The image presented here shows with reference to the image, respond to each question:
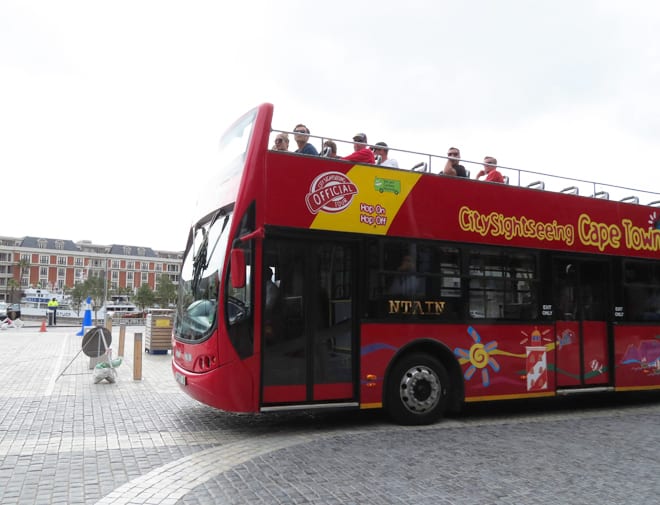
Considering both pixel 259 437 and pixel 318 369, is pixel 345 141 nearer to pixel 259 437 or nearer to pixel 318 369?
pixel 318 369

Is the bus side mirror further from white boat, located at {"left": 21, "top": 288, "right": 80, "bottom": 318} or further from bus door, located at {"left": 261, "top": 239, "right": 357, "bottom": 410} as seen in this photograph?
white boat, located at {"left": 21, "top": 288, "right": 80, "bottom": 318}

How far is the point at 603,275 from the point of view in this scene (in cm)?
979

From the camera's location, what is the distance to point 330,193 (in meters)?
7.60

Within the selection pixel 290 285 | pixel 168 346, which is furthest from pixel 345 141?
pixel 168 346

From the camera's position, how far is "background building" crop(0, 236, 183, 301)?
4643 inches

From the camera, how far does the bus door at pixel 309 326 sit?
23.2ft

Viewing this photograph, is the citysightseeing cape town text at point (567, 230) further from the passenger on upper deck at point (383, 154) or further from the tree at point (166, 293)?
the tree at point (166, 293)

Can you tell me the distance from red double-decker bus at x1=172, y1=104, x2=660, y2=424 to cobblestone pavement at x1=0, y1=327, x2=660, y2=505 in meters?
0.62

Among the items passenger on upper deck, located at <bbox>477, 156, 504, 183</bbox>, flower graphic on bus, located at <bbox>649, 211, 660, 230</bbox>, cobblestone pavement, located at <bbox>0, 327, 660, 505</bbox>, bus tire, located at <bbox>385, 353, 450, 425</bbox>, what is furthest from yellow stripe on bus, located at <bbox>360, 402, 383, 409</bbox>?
flower graphic on bus, located at <bbox>649, 211, 660, 230</bbox>

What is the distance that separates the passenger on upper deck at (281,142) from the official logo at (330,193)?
0.62 meters

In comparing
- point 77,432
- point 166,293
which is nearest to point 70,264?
point 166,293

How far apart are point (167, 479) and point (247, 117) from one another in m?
4.74

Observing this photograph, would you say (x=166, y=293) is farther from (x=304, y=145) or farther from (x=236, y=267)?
(x=236, y=267)

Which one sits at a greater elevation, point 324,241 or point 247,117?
point 247,117
